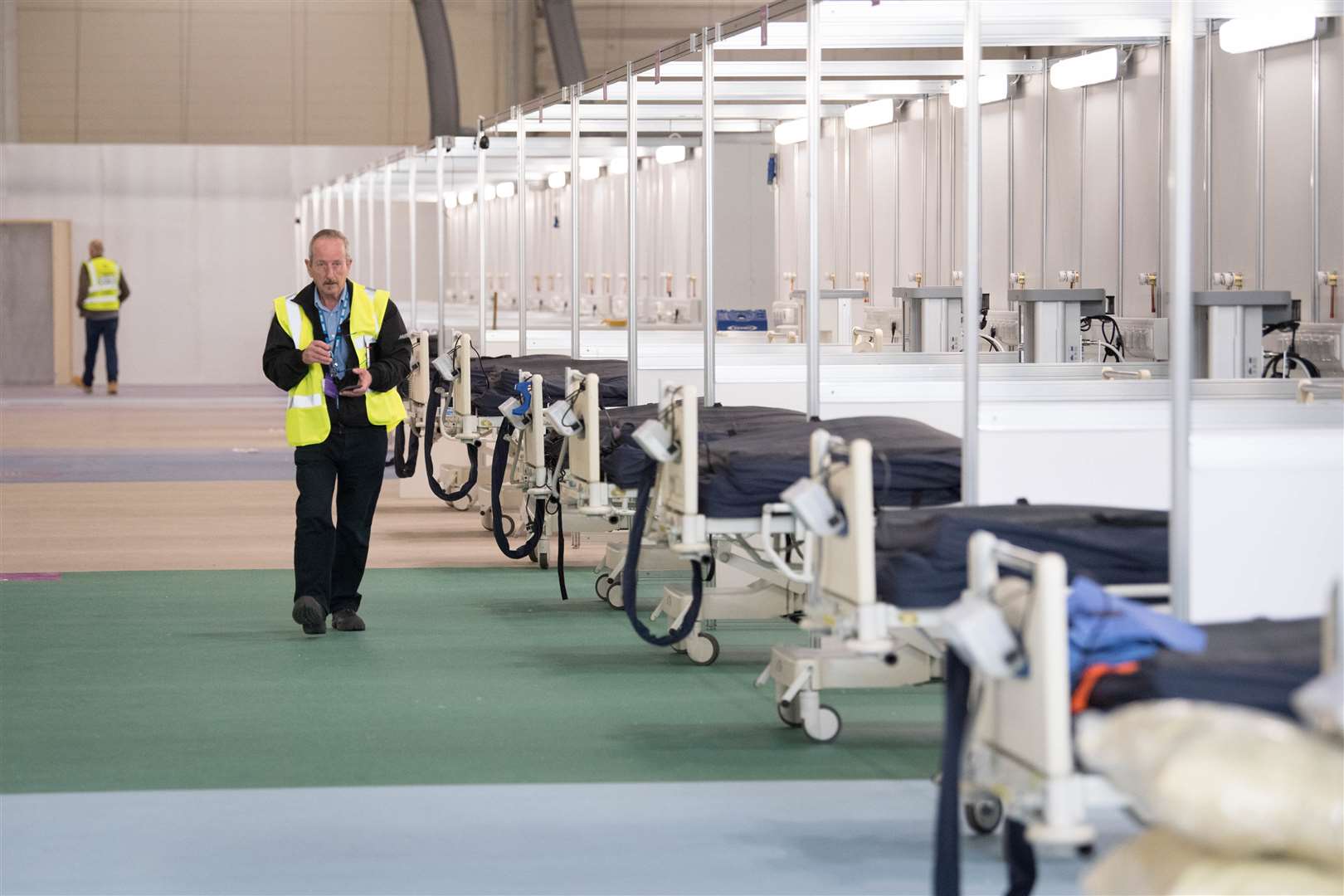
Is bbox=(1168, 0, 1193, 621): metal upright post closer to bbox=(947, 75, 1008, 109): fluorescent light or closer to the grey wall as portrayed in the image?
bbox=(947, 75, 1008, 109): fluorescent light

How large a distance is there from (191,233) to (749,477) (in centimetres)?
1947

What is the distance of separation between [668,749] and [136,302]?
1951cm

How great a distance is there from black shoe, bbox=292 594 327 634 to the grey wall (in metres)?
17.4

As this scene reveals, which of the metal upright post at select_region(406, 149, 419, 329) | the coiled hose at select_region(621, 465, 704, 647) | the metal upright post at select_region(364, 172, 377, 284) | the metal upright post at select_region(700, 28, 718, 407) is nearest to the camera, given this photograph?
the coiled hose at select_region(621, 465, 704, 647)

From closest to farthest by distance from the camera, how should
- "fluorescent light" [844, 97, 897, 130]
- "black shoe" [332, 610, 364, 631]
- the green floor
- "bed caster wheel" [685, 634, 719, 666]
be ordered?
the green floor
"bed caster wheel" [685, 634, 719, 666]
"black shoe" [332, 610, 364, 631]
"fluorescent light" [844, 97, 897, 130]

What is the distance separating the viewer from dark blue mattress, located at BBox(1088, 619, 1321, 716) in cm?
266

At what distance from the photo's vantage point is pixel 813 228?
5824 millimetres

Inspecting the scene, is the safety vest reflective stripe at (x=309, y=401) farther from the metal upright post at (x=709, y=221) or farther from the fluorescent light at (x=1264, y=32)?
the fluorescent light at (x=1264, y=32)

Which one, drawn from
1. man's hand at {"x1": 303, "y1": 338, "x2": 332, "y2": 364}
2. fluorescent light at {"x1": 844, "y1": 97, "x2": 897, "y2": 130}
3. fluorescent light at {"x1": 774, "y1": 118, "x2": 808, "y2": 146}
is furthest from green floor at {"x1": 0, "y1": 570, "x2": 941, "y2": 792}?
fluorescent light at {"x1": 774, "y1": 118, "x2": 808, "y2": 146}

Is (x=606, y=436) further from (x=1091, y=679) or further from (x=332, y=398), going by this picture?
(x=1091, y=679)

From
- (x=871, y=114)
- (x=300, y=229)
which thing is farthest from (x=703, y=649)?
(x=300, y=229)

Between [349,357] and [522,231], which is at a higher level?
[522,231]

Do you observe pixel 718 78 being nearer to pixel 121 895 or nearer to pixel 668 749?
pixel 668 749

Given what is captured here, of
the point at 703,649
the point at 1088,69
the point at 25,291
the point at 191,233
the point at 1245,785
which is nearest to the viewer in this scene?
the point at 1245,785
